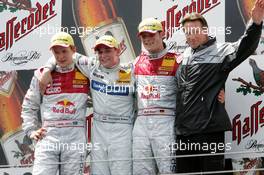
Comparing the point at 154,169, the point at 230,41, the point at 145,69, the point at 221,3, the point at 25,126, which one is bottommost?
the point at 154,169

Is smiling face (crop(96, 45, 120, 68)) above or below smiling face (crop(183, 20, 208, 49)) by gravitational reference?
below

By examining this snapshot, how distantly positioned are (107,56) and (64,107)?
34cm

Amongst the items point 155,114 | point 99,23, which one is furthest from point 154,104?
point 99,23

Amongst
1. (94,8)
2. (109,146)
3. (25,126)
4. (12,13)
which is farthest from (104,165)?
(12,13)

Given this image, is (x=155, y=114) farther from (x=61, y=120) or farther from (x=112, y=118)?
(x=61, y=120)

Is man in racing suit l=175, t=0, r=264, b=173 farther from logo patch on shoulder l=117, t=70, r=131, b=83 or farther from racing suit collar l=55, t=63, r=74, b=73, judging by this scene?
racing suit collar l=55, t=63, r=74, b=73

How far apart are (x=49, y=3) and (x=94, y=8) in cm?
30

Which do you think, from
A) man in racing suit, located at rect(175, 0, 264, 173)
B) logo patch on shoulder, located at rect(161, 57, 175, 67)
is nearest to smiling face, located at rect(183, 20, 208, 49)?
man in racing suit, located at rect(175, 0, 264, 173)

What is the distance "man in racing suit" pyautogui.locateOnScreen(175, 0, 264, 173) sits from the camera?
2.30m

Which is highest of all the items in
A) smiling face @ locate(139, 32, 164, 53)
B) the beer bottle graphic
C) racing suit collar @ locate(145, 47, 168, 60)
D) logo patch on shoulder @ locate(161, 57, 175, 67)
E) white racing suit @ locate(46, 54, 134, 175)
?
the beer bottle graphic

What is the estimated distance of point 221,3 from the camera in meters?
2.63

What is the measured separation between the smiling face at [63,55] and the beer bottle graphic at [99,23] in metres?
0.28

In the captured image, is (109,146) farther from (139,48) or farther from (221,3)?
(221,3)

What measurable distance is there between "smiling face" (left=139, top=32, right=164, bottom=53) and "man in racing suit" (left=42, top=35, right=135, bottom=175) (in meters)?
0.15
